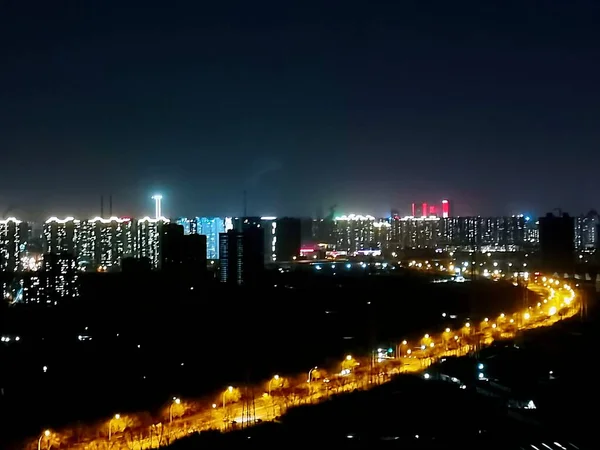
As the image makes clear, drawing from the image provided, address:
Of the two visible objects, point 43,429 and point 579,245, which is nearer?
point 43,429

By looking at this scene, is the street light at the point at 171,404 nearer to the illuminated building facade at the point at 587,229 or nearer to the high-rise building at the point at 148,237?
the high-rise building at the point at 148,237

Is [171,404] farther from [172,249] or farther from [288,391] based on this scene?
[172,249]

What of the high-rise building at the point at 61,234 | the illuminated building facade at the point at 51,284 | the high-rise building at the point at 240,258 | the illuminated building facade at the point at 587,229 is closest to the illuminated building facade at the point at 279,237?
the high-rise building at the point at 61,234

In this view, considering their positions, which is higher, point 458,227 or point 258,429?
point 458,227

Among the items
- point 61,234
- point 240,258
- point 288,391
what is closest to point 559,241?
point 240,258

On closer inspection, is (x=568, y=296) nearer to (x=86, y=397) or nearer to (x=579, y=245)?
(x=86, y=397)

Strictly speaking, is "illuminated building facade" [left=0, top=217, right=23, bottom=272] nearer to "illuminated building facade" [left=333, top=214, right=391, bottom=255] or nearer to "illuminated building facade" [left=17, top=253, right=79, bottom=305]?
"illuminated building facade" [left=17, top=253, right=79, bottom=305]

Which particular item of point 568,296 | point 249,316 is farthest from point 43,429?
point 568,296

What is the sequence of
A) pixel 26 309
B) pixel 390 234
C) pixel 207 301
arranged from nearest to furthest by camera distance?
pixel 26 309
pixel 207 301
pixel 390 234
